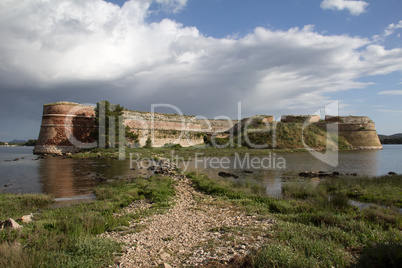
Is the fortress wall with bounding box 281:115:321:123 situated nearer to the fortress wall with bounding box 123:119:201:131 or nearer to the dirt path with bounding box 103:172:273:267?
the fortress wall with bounding box 123:119:201:131

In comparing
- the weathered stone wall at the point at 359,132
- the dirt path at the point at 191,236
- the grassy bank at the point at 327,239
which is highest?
the weathered stone wall at the point at 359,132

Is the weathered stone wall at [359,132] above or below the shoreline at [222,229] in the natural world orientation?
above

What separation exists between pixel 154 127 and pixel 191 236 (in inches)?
1479

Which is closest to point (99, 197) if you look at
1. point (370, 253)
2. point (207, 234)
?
point (207, 234)

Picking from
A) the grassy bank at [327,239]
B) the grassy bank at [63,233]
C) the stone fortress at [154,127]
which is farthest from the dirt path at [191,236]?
the stone fortress at [154,127]

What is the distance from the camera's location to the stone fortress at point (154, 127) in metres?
32.9

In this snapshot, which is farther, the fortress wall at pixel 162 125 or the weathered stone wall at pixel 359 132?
the weathered stone wall at pixel 359 132

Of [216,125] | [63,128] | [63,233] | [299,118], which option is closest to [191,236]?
[63,233]

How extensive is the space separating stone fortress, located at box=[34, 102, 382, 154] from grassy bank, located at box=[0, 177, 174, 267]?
26399mm

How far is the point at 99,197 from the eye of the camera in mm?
9484

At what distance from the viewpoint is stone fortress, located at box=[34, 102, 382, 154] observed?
108 feet

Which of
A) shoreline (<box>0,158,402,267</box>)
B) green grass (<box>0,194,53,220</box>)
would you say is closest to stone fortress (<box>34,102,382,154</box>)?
green grass (<box>0,194,53,220</box>)

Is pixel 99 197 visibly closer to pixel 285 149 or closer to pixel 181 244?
pixel 181 244

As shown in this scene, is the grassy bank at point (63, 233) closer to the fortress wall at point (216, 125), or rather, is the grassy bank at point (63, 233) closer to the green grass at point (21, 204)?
the green grass at point (21, 204)
